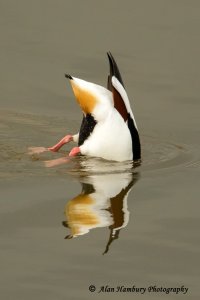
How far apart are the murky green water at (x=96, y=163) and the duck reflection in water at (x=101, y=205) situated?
1 cm

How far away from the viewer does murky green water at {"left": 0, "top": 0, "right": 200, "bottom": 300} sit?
21.3 feet

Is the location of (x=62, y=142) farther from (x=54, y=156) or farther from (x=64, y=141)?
(x=54, y=156)

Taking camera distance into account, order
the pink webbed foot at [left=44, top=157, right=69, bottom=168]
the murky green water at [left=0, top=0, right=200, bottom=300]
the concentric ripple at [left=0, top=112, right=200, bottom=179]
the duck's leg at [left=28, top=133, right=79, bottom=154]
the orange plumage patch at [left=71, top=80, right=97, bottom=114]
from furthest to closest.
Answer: the duck's leg at [left=28, top=133, right=79, bottom=154]
the orange plumage patch at [left=71, top=80, right=97, bottom=114]
the pink webbed foot at [left=44, top=157, right=69, bottom=168]
the concentric ripple at [left=0, top=112, right=200, bottom=179]
the murky green water at [left=0, top=0, right=200, bottom=300]

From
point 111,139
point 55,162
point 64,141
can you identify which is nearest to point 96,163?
point 111,139

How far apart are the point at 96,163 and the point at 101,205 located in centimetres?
119

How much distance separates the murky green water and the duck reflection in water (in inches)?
0.4

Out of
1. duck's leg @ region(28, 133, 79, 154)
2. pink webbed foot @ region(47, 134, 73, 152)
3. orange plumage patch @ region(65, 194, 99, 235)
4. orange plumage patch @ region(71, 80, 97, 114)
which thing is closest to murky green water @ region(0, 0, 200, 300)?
orange plumage patch @ region(65, 194, 99, 235)

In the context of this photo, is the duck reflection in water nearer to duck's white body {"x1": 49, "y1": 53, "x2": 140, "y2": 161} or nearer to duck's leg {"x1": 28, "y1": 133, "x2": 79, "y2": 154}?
duck's white body {"x1": 49, "y1": 53, "x2": 140, "y2": 161}

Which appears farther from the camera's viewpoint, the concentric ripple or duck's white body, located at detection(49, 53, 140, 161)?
duck's white body, located at detection(49, 53, 140, 161)

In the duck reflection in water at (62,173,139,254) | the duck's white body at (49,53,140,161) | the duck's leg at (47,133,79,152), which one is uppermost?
the duck's white body at (49,53,140,161)

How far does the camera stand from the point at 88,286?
6230 mm

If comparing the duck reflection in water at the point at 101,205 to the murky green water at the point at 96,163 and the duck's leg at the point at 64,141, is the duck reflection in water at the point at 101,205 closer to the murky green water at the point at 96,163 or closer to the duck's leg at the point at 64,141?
the murky green water at the point at 96,163

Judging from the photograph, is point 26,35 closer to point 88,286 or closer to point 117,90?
point 117,90

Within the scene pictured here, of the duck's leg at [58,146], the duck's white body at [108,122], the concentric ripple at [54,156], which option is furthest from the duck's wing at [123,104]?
the duck's leg at [58,146]
